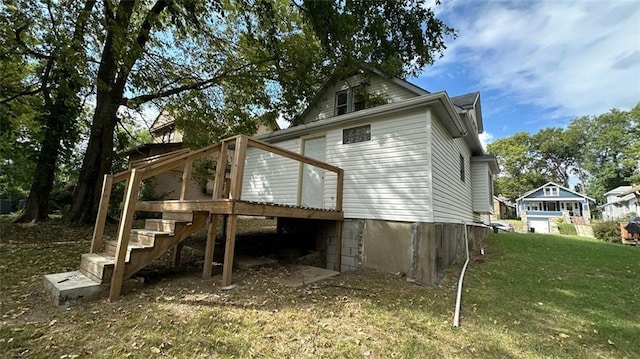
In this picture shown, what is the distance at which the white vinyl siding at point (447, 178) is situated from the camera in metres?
6.08

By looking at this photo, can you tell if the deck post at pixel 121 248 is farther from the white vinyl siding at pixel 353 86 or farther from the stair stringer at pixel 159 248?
the white vinyl siding at pixel 353 86

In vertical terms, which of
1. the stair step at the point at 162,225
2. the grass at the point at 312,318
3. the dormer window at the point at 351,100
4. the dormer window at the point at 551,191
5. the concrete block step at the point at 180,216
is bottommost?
the grass at the point at 312,318

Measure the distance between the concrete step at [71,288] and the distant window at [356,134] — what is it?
5638mm

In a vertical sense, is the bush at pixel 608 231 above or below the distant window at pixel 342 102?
below

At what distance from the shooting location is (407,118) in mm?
6219

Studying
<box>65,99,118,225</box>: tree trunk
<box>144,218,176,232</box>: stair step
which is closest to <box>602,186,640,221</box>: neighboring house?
<box>144,218,176,232</box>: stair step

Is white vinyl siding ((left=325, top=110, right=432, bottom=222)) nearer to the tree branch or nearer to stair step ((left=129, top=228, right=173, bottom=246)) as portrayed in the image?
stair step ((left=129, top=228, right=173, bottom=246))

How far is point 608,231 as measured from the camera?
15703 mm

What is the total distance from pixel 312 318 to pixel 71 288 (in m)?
2.96

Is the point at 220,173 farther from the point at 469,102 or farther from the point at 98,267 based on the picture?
the point at 469,102

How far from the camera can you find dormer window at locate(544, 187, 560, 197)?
32469 mm

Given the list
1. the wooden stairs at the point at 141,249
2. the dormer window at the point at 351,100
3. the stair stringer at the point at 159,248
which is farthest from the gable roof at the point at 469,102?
the wooden stairs at the point at 141,249

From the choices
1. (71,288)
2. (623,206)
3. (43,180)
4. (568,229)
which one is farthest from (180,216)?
(623,206)

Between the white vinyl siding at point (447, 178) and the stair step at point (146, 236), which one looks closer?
the stair step at point (146, 236)
